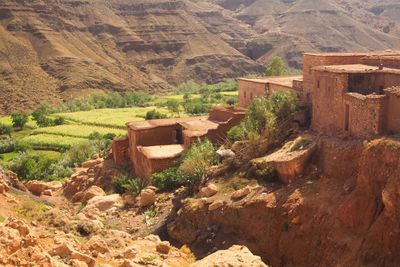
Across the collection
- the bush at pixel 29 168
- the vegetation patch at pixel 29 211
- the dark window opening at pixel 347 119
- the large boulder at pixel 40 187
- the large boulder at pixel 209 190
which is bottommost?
the bush at pixel 29 168

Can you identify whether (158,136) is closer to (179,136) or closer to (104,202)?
(179,136)

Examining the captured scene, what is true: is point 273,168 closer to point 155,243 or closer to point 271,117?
point 271,117

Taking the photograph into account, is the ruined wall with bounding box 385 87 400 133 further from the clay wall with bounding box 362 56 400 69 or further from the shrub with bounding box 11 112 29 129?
the shrub with bounding box 11 112 29 129

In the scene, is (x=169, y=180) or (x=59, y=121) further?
(x=59, y=121)

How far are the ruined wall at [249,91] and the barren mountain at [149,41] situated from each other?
46.2m

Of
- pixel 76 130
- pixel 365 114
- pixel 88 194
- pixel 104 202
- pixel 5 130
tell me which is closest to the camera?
pixel 365 114

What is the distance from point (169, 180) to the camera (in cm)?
2244

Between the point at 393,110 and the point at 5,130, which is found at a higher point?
the point at 393,110

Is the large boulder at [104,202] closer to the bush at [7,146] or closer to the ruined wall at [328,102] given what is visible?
the ruined wall at [328,102]

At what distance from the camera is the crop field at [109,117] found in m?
53.9

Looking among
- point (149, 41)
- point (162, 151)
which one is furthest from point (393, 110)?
point (149, 41)

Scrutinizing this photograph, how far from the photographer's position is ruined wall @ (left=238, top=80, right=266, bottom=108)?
27.2 m

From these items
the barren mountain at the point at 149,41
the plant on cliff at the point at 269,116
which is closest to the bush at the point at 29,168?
the plant on cliff at the point at 269,116

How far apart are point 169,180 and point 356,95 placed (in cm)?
859
